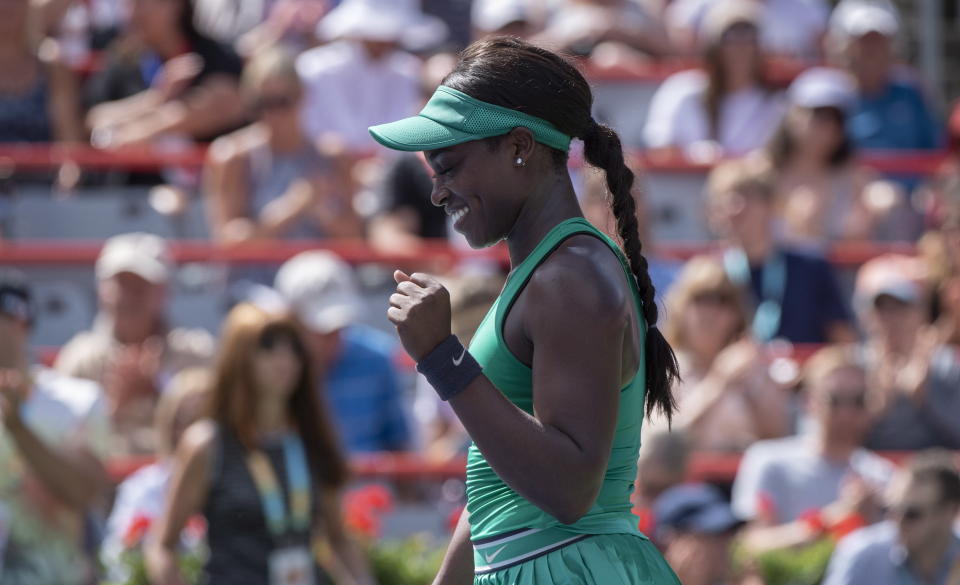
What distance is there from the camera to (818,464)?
6.29 metres

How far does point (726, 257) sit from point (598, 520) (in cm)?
525

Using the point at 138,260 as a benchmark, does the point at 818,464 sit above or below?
below

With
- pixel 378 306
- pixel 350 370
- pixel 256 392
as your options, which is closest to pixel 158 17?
pixel 378 306

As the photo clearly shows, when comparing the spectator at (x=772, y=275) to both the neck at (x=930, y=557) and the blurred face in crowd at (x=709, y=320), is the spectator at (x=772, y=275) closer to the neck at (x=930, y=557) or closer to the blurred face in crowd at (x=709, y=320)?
the blurred face in crowd at (x=709, y=320)

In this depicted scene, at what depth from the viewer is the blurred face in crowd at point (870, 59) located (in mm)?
9117

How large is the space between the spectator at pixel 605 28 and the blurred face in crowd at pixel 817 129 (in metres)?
1.56

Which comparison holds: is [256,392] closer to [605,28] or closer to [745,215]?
[745,215]

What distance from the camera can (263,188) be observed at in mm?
7934

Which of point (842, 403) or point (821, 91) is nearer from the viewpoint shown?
point (842, 403)

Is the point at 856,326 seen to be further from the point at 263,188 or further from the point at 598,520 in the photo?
the point at 598,520

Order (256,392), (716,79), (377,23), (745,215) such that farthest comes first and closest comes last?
(377,23) < (716,79) < (745,215) < (256,392)

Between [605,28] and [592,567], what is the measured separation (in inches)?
294

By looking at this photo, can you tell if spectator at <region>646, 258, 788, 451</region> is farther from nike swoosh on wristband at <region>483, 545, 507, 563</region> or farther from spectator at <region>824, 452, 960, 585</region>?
nike swoosh on wristband at <region>483, 545, 507, 563</region>

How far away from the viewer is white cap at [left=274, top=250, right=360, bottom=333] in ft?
22.3
